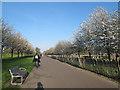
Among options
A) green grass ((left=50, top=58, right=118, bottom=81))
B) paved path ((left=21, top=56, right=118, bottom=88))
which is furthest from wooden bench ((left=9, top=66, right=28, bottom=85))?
green grass ((left=50, top=58, right=118, bottom=81))

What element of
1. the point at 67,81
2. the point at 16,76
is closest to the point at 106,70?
the point at 67,81

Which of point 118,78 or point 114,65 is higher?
point 114,65

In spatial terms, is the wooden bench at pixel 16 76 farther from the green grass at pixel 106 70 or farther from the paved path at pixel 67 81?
the green grass at pixel 106 70

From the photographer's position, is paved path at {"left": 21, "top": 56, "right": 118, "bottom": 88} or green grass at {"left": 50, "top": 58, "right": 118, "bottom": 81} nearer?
paved path at {"left": 21, "top": 56, "right": 118, "bottom": 88}

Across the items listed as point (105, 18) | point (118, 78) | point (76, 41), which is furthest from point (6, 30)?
point (118, 78)

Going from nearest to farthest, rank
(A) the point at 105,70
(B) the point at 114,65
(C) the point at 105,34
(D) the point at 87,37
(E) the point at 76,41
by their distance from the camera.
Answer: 1. (B) the point at 114,65
2. (A) the point at 105,70
3. (C) the point at 105,34
4. (D) the point at 87,37
5. (E) the point at 76,41

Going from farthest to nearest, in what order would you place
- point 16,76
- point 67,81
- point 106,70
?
1. point 106,70
2. point 67,81
3. point 16,76

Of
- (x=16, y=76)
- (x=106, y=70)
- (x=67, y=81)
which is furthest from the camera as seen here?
(x=106, y=70)

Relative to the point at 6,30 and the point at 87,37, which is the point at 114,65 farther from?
the point at 6,30

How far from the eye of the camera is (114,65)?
761cm

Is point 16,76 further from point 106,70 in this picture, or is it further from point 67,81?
point 106,70

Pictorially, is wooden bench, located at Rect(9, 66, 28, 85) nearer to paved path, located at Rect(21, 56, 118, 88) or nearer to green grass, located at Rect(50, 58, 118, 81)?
paved path, located at Rect(21, 56, 118, 88)

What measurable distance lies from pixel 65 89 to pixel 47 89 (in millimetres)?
831

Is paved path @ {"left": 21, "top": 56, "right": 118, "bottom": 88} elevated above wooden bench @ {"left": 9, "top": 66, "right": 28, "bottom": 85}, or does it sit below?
below
